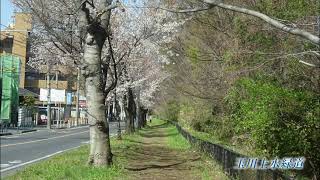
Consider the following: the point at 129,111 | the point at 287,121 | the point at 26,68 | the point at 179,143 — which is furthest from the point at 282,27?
the point at 26,68

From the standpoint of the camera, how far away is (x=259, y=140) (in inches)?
537

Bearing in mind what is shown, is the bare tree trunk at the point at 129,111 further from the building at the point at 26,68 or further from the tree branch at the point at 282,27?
A: the tree branch at the point at 282,27

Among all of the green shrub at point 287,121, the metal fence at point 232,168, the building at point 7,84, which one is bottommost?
the metal fence at point 232,168

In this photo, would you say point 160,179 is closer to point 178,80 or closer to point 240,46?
point 240,46

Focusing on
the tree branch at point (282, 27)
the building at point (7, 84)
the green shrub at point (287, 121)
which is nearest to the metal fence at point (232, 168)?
the green shrub at point (287, 121)

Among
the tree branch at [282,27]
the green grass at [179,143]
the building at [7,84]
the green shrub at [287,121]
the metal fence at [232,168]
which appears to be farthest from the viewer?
the building at [7,84]

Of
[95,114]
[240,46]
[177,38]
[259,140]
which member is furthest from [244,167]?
[177,38]

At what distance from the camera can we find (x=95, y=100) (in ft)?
48.0

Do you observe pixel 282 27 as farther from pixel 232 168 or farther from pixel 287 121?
pixel 287 121

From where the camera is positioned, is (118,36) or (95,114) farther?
(118,36)

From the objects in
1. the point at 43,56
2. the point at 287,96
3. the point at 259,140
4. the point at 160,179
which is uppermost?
Result: the point at 43,56

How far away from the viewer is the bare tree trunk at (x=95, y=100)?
14500 mm

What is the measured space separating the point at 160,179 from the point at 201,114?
19740mm

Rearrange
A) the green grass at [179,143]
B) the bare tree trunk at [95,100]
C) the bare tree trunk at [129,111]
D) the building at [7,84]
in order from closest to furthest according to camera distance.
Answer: the bare tree trunk at [95,100]
the green grass at [179,143]
the bare tree trunk at [129,111]
the building at [7,84]
